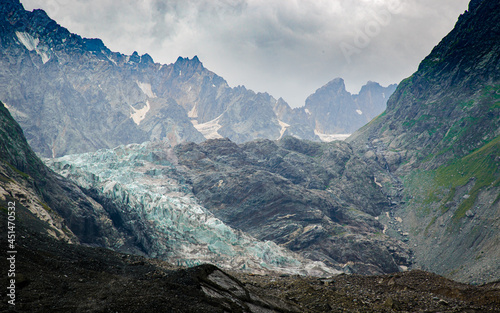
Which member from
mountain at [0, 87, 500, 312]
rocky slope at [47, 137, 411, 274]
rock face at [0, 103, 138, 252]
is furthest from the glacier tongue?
mountain at [0, 87, 500, 312]

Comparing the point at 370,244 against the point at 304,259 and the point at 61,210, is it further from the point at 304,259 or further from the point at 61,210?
the point at 61,210

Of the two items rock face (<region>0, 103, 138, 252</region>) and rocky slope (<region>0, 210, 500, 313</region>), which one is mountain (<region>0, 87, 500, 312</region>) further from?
rock face (<region>0, 103, 138, 252</region>)

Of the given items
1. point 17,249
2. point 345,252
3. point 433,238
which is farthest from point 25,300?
point 433,238

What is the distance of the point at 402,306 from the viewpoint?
1426 inches

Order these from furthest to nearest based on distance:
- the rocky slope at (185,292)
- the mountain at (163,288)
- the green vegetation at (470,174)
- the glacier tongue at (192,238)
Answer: the green vegetation at (470,174)
the glacier tongue at (192,238)
the mountain at (163,288)
the rocky slope at (185,292)

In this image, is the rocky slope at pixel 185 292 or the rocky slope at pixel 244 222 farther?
the rocky slope at pixel 244 222

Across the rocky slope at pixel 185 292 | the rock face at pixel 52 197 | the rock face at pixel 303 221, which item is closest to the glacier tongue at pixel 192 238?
the rock face at pixel 52 197

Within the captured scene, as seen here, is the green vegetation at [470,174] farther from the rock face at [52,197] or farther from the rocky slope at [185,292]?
the rock face at [52,197]

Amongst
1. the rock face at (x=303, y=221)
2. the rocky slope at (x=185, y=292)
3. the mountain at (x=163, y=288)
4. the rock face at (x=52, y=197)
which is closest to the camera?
the rocky slope at (x=185, y=292)

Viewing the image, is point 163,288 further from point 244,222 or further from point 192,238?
point 244,222

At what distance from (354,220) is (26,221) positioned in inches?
6577

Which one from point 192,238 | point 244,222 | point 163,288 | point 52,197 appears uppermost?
point 52,197

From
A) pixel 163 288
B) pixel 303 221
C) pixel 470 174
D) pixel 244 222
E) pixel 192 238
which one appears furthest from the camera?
pixel 244 222

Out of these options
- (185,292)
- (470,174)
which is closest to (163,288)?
(185,292)
